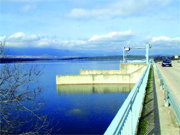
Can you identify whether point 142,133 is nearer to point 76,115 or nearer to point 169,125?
point 169,125

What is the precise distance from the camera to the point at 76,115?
821 inches

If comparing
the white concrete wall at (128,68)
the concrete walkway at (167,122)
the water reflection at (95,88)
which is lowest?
the water reflection at (95,88)

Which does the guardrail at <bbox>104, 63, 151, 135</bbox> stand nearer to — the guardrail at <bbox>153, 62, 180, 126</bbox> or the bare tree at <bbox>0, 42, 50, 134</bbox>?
the guardrail at <bbox>153, 62, 180, 126</bbox>

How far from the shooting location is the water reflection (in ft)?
123

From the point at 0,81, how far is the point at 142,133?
6966 millimetres

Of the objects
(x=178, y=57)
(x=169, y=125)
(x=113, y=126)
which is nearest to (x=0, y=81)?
(x=169, y=125)

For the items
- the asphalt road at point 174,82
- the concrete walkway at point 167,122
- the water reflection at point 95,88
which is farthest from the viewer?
the water reflection at point 95,88

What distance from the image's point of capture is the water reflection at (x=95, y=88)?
37.4 metres

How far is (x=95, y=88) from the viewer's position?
3991 centimetres

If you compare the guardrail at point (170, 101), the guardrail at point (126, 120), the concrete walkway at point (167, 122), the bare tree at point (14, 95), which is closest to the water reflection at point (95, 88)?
the bare tree at point (14, 95)

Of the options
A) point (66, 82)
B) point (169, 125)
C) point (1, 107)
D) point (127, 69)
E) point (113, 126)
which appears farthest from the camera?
point (127, 69)

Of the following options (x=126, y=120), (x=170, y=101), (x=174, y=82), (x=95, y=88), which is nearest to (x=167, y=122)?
(x=170, y=101)

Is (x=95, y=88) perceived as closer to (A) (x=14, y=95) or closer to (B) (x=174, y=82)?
(B) (x=174, y=82)

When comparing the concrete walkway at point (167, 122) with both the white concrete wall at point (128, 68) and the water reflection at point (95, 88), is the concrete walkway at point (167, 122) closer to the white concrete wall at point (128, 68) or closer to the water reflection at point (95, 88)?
the water reflection at point (95, 88)
